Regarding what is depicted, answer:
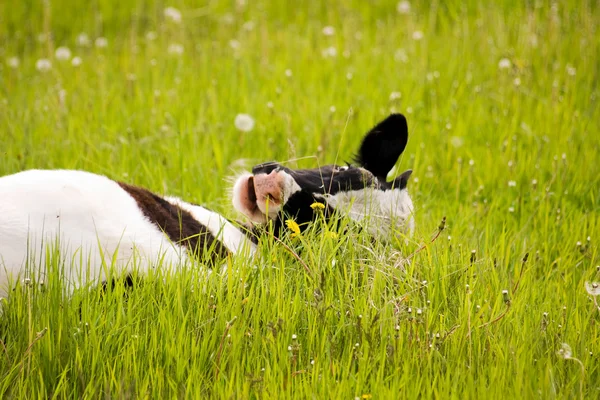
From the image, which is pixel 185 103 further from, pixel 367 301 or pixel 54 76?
pixel 367 301

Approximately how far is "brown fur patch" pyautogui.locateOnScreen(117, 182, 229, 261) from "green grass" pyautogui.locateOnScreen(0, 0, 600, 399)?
206mm

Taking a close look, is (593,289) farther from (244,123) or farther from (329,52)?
(329,52)

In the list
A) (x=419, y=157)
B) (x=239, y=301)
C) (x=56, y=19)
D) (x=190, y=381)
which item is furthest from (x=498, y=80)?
(x=56, y=19)

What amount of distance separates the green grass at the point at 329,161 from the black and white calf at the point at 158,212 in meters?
0.17

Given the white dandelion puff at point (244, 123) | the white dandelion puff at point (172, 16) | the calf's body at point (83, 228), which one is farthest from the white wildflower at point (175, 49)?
the calf's body at point (83, 228)

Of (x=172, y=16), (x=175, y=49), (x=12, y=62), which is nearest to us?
(x=175, y=49)

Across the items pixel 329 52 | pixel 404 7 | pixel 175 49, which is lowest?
pixel 175 49

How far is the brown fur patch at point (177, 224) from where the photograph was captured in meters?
3.35

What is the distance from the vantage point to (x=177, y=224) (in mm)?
3453

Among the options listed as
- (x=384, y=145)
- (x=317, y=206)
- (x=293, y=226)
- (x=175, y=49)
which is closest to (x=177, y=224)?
(x=293, y=226)

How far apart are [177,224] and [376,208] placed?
1.04 metres

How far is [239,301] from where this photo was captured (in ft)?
9.68

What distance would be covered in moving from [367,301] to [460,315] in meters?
0.42

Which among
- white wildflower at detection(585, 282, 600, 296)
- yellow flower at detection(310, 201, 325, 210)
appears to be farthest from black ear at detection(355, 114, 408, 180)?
white wildflower at detection(585, 282, 600, 296)
